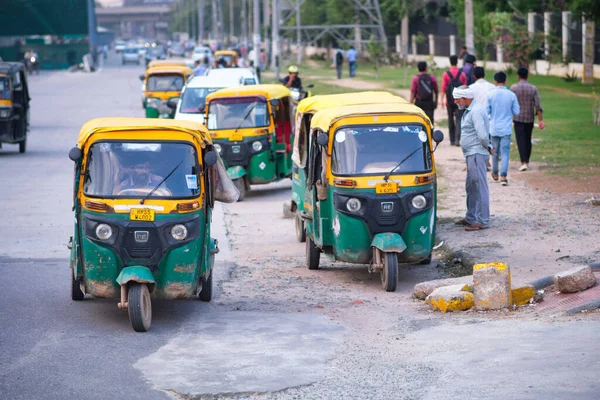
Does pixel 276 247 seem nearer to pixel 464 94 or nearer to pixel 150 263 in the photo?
pixel 464 94

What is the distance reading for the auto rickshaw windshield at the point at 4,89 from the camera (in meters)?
25.5

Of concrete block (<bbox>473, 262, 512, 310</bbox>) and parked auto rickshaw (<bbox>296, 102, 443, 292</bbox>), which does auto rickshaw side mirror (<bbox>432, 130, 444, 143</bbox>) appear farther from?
concrete block (<bbox>473, 262, 512, 310</bbox>)

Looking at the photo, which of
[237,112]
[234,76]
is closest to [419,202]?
[237,112]

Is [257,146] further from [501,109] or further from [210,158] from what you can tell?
[210,158]

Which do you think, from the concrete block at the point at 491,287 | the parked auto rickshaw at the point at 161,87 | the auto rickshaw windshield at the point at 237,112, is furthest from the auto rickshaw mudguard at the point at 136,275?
the parked auto rickshaw at the point at 161,87

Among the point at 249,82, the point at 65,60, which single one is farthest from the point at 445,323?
the point at 65,60

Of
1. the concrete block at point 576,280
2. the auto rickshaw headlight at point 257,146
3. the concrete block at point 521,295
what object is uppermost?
the auto rickshaw headlight at point 257,146

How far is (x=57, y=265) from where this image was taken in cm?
1365

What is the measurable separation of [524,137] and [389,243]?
8959mm

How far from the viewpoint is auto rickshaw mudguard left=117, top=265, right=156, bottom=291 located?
9969 millimetres

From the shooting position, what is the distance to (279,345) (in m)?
9.53

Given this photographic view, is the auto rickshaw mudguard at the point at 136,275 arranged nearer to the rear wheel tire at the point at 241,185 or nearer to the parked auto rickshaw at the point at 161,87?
the rear wheel tire at the point at 241,185

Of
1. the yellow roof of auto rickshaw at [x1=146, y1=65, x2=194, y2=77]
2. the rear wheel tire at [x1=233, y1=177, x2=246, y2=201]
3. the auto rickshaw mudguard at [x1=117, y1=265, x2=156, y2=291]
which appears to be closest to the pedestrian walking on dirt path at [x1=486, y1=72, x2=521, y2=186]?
the rear wheel tire at [x1=233, y1=177, x2=246, y2=201]

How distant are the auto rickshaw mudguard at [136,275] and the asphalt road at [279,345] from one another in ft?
1.54
